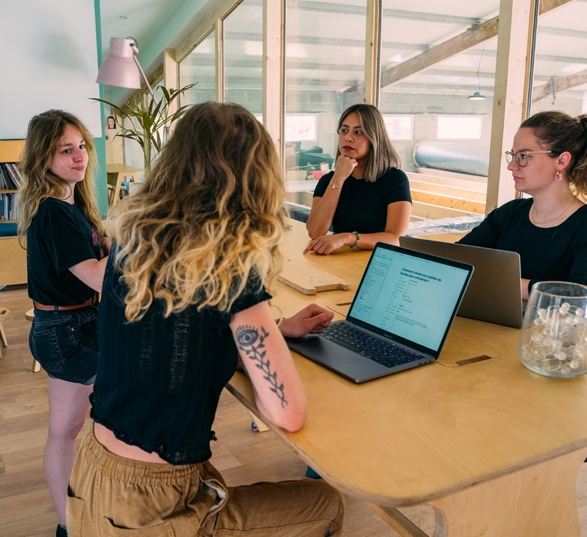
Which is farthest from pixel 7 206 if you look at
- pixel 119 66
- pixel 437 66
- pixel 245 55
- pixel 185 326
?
pixel 185 326

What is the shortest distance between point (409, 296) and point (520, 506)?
1.63 ft

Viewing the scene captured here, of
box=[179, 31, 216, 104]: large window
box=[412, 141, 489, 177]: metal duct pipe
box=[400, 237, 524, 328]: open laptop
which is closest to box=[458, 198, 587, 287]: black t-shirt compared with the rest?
box=[400, 237, 524, 328]: open laptop

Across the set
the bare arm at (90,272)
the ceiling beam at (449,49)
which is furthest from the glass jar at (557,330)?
the ceiling beam at (449,49)

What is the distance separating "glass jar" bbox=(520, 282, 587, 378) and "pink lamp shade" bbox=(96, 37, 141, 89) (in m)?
4.53

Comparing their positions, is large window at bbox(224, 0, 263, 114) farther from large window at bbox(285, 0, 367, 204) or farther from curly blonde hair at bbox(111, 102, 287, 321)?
curly blonde hair at bbox(111, 102, 287, 321)

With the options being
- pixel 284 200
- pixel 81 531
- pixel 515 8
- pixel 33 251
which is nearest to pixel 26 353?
pixel 33 251

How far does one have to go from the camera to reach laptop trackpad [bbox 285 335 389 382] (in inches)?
49.1

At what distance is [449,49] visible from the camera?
3.46 meters

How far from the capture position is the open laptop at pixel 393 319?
1.31 meters

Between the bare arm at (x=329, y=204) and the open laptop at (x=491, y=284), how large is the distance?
39.9 inches

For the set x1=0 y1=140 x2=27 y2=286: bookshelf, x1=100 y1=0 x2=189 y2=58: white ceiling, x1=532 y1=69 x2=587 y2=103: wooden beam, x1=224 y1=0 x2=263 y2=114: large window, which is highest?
x1=100 y1=0 x2=189 y2=58: white ceiling

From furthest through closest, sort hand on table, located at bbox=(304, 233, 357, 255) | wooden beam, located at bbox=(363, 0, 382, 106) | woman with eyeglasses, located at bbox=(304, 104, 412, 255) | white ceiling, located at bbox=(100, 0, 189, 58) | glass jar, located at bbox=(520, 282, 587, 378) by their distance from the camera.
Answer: white ceiling, located at bbox=(100, 0, 189, 58) → wooden beam, located at bbox=(363, 0, 382, 106) → woman with eyeglasses, located at bbox=(304, 104, 412, 255) → hand on table, located at bbox=(304, 233, 357, 255) → glass jar, located at bbox=(520, 282, 587, 378)

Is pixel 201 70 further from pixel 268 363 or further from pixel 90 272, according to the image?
pixel 268 363

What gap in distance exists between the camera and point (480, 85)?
129 inches
